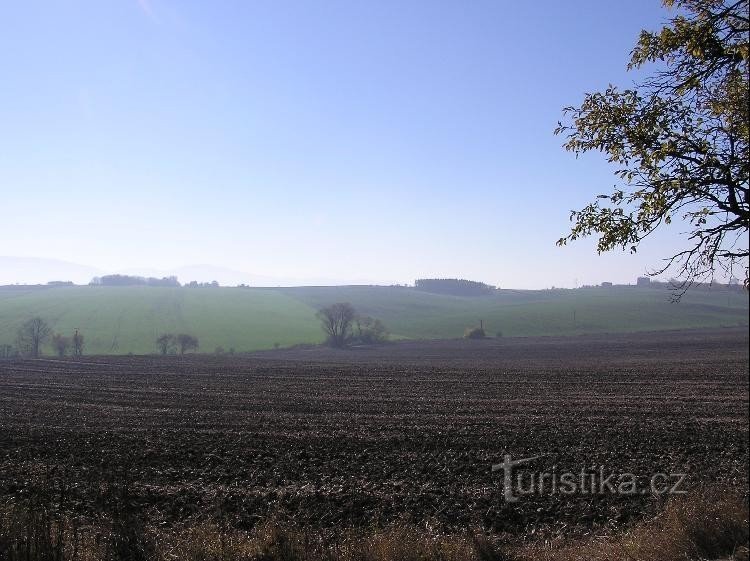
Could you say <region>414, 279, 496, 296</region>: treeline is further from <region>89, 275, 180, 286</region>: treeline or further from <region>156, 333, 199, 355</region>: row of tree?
<region>156, 333, 199, 355</region>: row of tree

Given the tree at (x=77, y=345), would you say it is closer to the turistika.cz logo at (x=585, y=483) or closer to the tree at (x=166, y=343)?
the tree at (x=166, y=343)

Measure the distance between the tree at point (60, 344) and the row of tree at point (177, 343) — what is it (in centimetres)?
1009

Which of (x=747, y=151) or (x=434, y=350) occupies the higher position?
(x=747, y=151)

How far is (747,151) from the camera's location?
5.74 metres

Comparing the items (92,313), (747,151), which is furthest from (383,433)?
(92,313)

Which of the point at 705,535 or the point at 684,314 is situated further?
the point at 684,314

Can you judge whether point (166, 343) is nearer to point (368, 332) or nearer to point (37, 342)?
A: point (37, 342)

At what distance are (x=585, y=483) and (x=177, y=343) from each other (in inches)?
2601

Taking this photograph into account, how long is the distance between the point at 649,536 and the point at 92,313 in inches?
3719

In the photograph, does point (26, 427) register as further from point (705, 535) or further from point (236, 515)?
point (705, 535)

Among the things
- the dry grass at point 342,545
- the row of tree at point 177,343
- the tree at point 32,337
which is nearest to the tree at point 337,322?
the row of tree at point 177,343

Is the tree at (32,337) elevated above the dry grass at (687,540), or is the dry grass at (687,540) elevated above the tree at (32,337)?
the dry grass at (687,540)

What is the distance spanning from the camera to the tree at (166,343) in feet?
225

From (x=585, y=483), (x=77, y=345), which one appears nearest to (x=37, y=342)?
(x=77, y=345)
